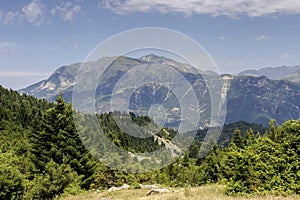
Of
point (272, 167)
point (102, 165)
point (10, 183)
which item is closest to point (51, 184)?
point (10, 183)

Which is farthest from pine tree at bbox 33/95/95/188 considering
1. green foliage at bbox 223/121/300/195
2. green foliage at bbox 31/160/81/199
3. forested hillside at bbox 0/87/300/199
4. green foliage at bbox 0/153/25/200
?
green foliage at bbox 223/121/300/195

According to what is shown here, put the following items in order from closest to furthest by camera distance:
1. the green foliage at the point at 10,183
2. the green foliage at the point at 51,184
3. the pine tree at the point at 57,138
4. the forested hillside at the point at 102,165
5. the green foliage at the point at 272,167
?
the green foliage at the point at 272,167, the forested hillside at the point at 102,165, the green foliage at the point at 10,183, the green foliage at the point at 51,184, the pine tree at the point at 57,138

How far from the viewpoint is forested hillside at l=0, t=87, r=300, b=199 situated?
16406 millimetres

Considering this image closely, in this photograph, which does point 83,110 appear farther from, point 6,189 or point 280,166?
point 280,166

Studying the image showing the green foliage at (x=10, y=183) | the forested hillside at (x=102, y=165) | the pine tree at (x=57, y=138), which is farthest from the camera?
the pine tree at (x=57, y=138)

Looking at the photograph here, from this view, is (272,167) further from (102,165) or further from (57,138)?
(102,165)

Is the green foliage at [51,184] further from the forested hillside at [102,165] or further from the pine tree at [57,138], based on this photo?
the pine tree at [57,138]

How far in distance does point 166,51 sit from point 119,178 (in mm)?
33729

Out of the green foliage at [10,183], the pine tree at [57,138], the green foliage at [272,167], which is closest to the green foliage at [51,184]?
the green foliage at [10,183]

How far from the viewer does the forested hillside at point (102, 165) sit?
16406mm

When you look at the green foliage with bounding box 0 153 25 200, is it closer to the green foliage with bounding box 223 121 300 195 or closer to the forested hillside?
the forested hillside

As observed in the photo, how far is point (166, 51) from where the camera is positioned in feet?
74.1

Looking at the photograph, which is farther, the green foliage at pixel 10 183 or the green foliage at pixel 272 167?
the green foliage at pixel 10 183

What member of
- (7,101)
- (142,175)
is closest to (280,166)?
(142,175)
